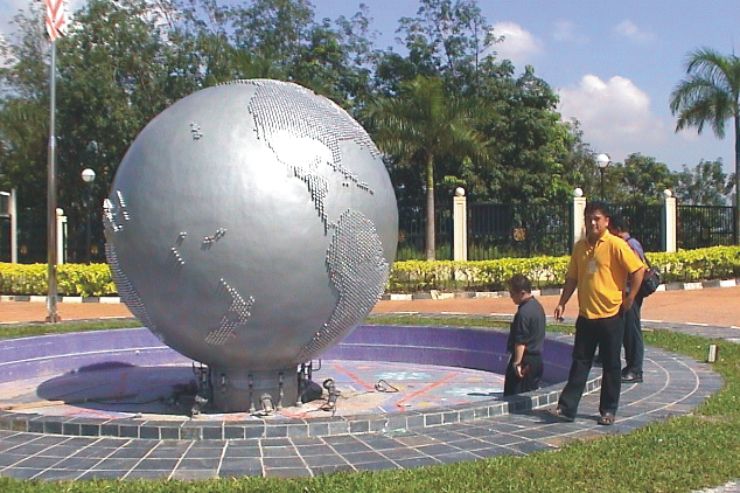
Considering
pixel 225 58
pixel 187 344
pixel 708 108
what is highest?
pixel 225 58

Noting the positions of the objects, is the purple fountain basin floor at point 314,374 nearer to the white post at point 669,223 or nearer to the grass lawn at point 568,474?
the grass lawn at point 568,474

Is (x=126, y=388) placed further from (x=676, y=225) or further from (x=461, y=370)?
(x=676, y=225)

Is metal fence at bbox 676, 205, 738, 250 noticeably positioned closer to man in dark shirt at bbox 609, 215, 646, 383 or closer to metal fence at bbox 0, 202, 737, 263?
metal fence at bbox 0, 202, 737, 263

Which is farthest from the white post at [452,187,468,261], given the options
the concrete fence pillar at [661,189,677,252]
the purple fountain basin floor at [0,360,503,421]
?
the purple fountain basin floor at [0,360,503,421]

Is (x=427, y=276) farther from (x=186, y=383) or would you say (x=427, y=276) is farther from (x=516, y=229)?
(x=186, y=383)

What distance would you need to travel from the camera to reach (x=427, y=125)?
25984 millimetres

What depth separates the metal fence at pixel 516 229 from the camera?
91.5 ft

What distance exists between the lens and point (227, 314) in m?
7.20

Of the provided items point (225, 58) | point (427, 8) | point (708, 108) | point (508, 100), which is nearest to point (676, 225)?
point (708, 108)

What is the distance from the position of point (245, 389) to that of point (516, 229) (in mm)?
21193

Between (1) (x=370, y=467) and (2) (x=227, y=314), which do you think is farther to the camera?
(2) (x=227, y=314)

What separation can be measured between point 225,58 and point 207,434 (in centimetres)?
2702

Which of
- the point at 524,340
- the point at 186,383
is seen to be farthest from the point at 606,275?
the point at 186,383

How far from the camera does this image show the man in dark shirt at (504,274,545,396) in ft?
26.4
